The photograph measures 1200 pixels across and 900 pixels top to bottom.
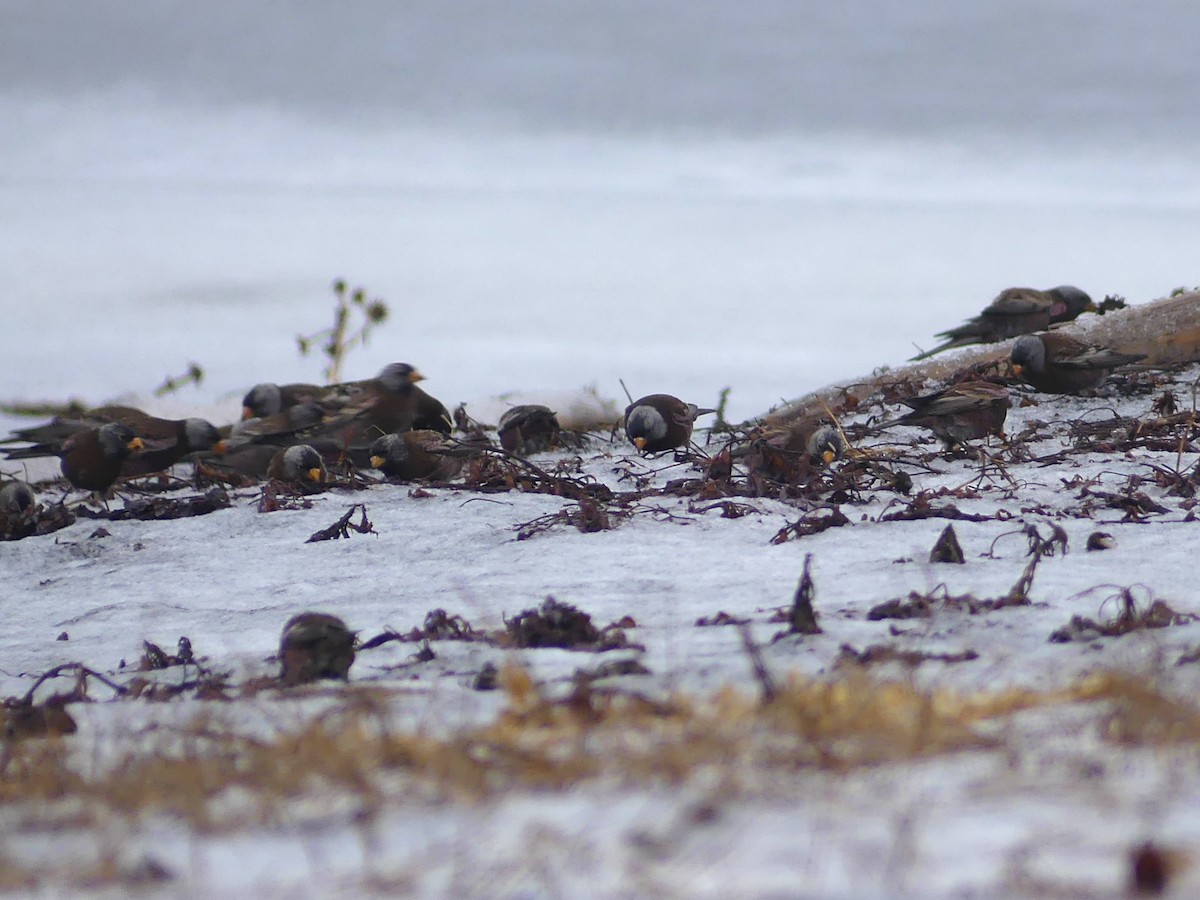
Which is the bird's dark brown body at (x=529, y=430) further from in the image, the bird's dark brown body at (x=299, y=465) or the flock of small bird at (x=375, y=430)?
the bird's dark brown body at (x=299, y=465)

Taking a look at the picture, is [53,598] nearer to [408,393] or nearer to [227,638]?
[227,638]

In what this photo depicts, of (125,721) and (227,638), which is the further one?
(227,638)

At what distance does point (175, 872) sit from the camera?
70.7 inches

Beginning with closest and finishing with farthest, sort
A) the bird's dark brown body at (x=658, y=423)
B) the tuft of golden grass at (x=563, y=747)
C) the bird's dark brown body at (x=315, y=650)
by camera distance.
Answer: the tuft of golden grass at (x=563, y=747) → the bird's dark brown body at (x=315, y=650) → the bird's dark brown body at (x=658, y=423)

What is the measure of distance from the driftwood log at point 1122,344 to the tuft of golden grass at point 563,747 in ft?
21.4

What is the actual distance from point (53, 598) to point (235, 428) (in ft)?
13.0

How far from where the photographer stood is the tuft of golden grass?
6.61 ft

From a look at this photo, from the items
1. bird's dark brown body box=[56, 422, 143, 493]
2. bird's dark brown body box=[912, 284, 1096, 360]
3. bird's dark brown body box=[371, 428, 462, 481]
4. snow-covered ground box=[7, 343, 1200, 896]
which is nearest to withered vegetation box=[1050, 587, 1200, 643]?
snow-covered ground box=[7, 343, 1200, 896]

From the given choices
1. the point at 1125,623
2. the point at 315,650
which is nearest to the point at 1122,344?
the point at 1125,623

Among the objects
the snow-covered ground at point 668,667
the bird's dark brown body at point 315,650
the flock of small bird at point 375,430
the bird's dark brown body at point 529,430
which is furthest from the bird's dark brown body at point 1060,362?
the bird's dark brown body at point 315,650

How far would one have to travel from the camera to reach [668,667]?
283 cm

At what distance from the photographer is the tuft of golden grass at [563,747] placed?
202 cm

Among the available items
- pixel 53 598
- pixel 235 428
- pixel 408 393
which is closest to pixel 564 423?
pixel 408 393

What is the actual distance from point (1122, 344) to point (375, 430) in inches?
214
